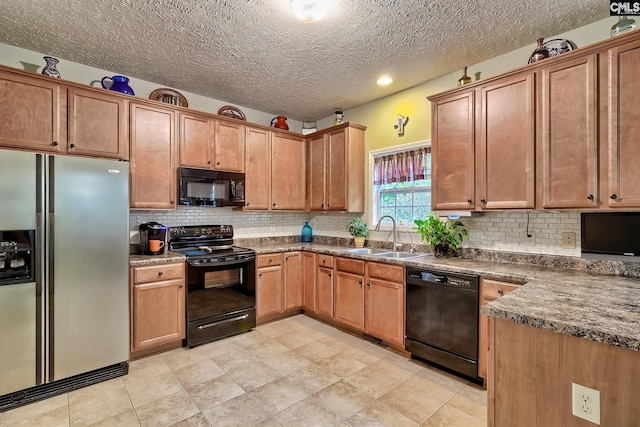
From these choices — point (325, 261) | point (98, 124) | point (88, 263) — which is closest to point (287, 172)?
point (325, 261)

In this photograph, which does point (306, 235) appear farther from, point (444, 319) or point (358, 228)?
point (444, 319)

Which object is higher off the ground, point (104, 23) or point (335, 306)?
point (104, 23)

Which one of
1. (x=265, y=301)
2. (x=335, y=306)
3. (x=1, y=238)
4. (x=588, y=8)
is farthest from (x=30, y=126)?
(x=588, y=8)

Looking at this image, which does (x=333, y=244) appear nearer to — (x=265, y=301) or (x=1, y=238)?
(x=265, y=301)

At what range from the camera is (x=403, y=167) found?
3635mm

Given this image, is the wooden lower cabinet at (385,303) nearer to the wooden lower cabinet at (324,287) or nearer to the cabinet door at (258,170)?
the wooden lower cabinet at (324,287)

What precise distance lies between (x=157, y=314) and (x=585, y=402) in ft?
10.1

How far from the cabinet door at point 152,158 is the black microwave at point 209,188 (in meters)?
0.10

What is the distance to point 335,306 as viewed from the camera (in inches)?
141

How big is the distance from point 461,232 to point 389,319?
43.6 inches

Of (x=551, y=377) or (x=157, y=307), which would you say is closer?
(x=551, y=377)

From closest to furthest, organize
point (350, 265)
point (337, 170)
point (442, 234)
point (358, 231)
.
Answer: point (442, 234) < point (350, 265) < point (358, 231) < point (337, 170)

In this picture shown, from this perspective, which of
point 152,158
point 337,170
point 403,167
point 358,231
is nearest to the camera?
point 152,158

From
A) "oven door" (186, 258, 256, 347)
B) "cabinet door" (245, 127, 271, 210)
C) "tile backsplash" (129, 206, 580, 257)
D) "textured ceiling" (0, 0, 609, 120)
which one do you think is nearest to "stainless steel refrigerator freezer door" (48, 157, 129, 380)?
"oven door" (186, 258, 256, 347)
